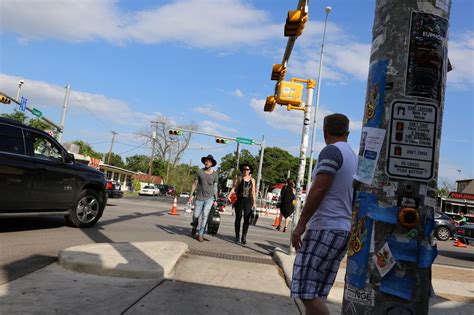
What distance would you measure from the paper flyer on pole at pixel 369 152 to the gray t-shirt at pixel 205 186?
6.75 m

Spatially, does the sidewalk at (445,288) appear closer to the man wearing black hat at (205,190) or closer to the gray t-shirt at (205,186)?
the man wearing black hat at (205,190)

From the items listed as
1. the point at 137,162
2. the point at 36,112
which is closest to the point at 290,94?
the point at 36,112

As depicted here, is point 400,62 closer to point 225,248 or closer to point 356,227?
point 356,227

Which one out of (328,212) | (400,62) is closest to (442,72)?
(400,62)

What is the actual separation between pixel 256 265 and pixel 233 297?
2.21 meters

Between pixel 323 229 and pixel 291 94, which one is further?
pixel 291 94

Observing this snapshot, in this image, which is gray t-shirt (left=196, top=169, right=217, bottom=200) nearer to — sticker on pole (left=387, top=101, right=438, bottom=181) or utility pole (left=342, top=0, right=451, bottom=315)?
utility pole (left=342, top=0, right=451, bottom=315)

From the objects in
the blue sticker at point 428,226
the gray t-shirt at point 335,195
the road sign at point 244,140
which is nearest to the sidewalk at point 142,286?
the gray t-shirt at point 335,195

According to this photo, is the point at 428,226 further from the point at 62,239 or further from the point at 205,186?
the point at 205,186

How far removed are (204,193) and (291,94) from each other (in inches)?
116

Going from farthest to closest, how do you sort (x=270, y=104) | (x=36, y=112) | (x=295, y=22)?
1. (x=36, y=112)
2. (x=270, y=104)
3. (x=295, y=22)

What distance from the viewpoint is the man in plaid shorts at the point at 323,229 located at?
305 centimetres

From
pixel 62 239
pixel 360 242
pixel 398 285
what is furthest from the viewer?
pixel 62 239

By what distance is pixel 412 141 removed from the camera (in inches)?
91.9
